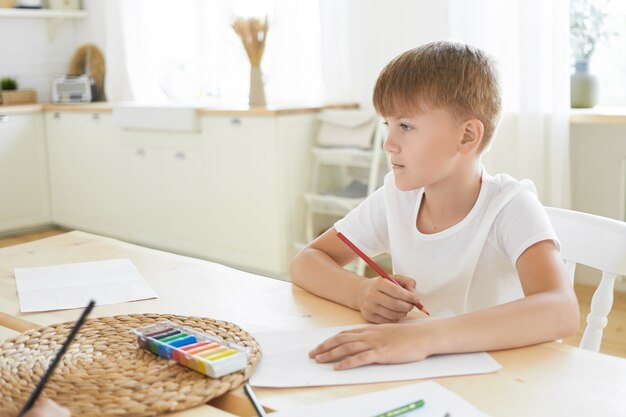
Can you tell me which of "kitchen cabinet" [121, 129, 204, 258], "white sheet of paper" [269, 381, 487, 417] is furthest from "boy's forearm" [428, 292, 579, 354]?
"kitchen cabinet" [121, 129, 204, 258]

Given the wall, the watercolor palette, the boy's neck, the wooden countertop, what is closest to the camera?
the watercolor palette

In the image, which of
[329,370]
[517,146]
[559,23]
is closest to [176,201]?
[517,146]

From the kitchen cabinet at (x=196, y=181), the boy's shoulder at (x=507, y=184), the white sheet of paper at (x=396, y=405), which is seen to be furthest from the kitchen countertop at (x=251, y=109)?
the white sheet of paper at (x=396, y=405)

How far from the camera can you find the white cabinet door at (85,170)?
15.6ft

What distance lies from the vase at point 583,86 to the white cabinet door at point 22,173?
3355 millimetres

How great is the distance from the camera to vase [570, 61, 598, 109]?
3.35 metres

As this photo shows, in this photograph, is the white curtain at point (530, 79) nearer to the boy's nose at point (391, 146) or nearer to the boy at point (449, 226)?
the boy at point (449, 226)

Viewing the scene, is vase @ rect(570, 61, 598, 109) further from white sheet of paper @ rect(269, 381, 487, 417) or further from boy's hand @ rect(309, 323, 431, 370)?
white sheet of paper @ rect(269, 381, 487, 417)

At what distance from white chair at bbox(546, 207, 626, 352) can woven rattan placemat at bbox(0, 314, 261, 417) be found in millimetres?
564

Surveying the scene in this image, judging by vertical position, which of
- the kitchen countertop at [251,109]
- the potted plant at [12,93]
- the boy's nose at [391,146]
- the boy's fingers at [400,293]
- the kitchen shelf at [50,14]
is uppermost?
the kitchen shelf at [50,14]

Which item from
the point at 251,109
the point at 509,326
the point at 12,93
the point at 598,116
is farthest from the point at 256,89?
the point at 509,326

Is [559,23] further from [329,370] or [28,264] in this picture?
[329,370]

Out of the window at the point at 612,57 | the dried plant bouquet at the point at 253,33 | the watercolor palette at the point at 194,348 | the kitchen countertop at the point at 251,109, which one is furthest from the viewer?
the dried plant bouquet at the point at 253,33

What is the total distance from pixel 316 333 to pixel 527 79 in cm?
247
